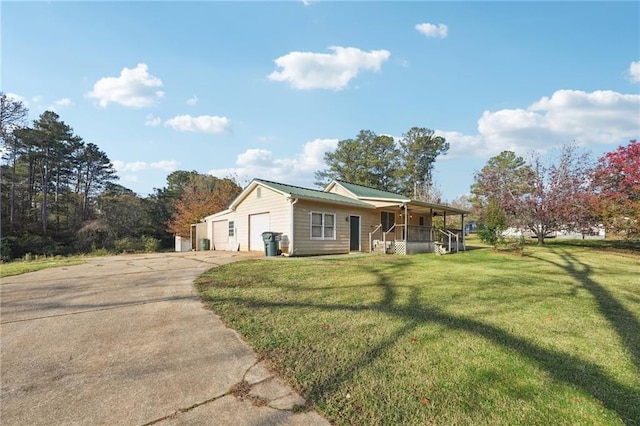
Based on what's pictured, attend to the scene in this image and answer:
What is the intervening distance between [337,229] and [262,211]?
376 cm

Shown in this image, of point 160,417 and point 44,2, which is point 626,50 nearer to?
point 160,417

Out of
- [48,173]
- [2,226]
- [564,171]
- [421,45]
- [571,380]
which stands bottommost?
[571,380]

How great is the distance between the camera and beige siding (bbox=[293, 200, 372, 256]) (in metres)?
13.3

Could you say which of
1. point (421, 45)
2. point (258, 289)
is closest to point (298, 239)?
point (258, 289)

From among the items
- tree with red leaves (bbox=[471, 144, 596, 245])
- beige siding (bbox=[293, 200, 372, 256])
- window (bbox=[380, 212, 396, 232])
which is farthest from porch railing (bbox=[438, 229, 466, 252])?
tree with red leaves (bbox=[471, 144, 596, 245])

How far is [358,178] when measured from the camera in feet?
133

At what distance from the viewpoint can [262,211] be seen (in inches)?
586

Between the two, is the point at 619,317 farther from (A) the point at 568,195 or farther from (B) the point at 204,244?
(A) the point at 568,195

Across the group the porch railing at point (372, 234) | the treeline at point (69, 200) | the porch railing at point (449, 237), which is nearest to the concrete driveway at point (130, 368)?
the porch railing at point (372, 234)

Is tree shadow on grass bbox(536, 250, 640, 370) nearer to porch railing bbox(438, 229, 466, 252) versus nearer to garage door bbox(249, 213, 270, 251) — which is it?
porch railing bbox(438, 229, 466, 252)

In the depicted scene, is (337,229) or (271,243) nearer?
(271,243)

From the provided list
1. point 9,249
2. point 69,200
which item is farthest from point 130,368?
point 69,200

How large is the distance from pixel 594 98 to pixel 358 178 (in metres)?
25.0

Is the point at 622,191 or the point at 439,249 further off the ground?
the point at 622,191
